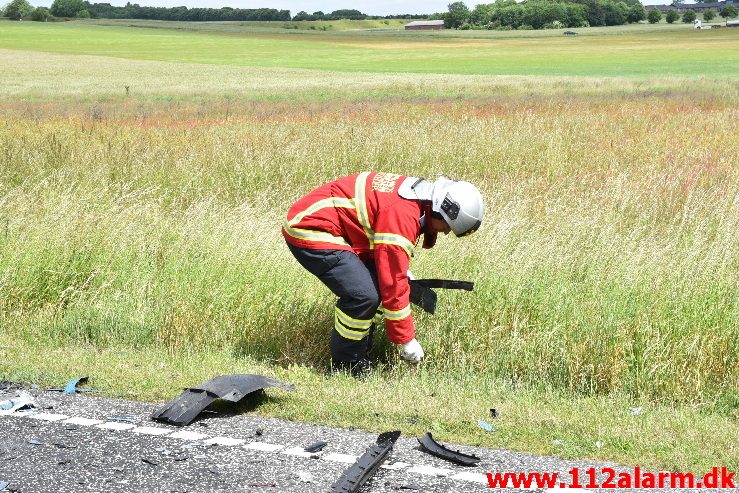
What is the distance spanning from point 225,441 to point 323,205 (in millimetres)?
1894

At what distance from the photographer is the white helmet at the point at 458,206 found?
5.68 m

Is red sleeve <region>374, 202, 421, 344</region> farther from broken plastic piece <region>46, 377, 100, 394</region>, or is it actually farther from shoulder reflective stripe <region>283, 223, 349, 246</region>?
broken plastic piece <region>46, 377, 100, 394</region>

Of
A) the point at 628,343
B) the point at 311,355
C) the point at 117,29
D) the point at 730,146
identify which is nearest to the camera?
the point at 628,343

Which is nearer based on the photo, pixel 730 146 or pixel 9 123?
pixel 730 146

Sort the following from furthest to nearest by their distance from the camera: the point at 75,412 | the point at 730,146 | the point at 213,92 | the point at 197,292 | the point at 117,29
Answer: the point at 117,29 → the point at 213,92 → the point at 730,146 → the point at 197,292 → the point at 75,412

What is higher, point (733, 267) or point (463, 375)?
point (733, 267)

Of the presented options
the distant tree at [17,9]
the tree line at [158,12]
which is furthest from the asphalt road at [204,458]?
the tree line at [158,12]

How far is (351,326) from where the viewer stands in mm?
6328

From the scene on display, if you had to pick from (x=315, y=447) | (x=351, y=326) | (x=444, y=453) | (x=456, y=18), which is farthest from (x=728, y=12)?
(x=315, y=447)

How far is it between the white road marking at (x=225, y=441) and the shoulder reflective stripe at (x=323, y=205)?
5.88 feet

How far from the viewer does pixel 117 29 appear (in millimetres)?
110438

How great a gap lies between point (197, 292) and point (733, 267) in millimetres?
4433

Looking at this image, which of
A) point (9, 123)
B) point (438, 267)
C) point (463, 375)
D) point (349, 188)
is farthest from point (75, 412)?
point (9, 123)

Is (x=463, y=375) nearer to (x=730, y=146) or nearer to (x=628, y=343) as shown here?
(x=628, y=343)
